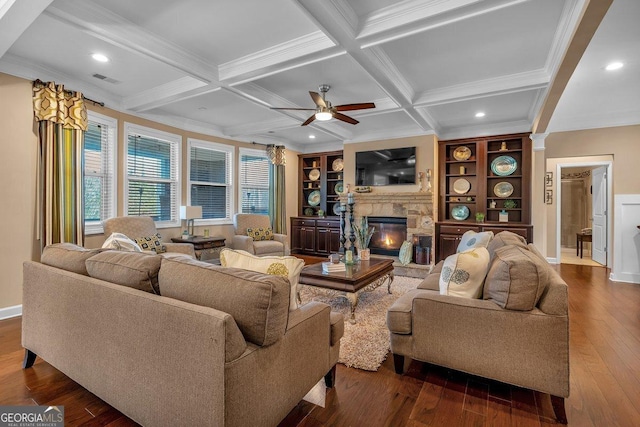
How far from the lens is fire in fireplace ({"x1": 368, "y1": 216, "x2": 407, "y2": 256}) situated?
6374 millimetres

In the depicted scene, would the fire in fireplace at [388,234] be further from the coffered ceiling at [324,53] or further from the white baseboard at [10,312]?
the white baseboard at [10,312]

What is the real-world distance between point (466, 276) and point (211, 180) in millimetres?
5113

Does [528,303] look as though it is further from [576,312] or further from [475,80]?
[475,80]

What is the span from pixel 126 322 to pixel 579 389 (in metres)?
2.73

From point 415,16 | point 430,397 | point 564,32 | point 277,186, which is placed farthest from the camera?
point 277,186

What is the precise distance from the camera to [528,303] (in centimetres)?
179

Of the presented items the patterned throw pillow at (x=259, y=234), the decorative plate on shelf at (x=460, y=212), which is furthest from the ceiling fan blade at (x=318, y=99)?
the decorative plate on shelf at (x=460, y=212)

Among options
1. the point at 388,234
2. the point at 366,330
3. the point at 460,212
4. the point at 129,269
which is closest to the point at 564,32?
the point at 366,330

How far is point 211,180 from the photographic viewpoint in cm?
605

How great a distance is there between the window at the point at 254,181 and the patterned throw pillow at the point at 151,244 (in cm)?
231

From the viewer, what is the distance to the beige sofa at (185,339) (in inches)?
48.6

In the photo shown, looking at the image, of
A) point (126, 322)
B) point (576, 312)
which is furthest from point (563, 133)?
point (126, 322)

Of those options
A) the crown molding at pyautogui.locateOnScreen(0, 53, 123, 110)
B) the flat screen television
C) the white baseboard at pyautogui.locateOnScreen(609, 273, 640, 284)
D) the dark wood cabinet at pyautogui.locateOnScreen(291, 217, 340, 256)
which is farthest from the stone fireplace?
the crown molding at pyautogui.locateOnScreen(0, 53, 123, 110)

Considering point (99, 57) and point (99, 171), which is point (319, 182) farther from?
point (99, 57)
